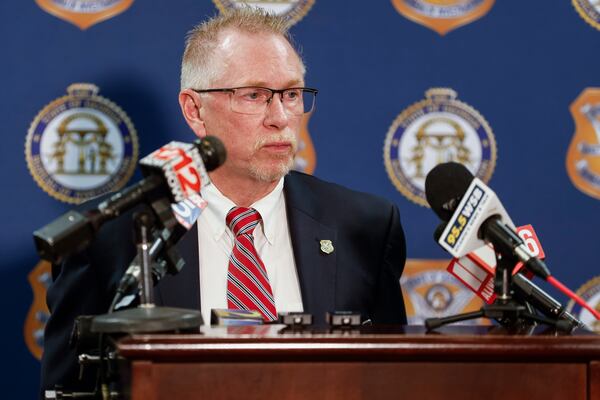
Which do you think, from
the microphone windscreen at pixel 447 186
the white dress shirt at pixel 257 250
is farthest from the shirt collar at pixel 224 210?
the microphone windscreen at pixel 447 186

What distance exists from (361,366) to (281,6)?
123cm

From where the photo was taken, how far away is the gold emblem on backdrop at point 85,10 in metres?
2.18

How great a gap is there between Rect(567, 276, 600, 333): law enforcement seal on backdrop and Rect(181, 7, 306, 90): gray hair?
813mm

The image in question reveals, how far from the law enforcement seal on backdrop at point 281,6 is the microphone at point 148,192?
0.94 meters

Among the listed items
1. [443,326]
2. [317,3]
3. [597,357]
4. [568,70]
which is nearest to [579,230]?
[568,70]

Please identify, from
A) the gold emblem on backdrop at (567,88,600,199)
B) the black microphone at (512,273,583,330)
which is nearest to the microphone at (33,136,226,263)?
the black microphone at (512,273,583,330)

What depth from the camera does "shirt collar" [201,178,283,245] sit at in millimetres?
2023

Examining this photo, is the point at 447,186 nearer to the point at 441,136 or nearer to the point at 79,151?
the point at 441,136

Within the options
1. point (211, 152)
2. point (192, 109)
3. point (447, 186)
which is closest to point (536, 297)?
point (447, 186)

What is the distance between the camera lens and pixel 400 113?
2191 millimetres

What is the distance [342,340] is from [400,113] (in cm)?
112

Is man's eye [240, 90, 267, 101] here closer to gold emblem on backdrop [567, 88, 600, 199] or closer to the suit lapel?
the suit lapel

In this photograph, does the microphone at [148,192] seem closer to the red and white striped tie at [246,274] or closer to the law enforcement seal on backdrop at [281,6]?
the red and white striped tie at [246,274]

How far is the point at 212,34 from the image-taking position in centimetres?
211
